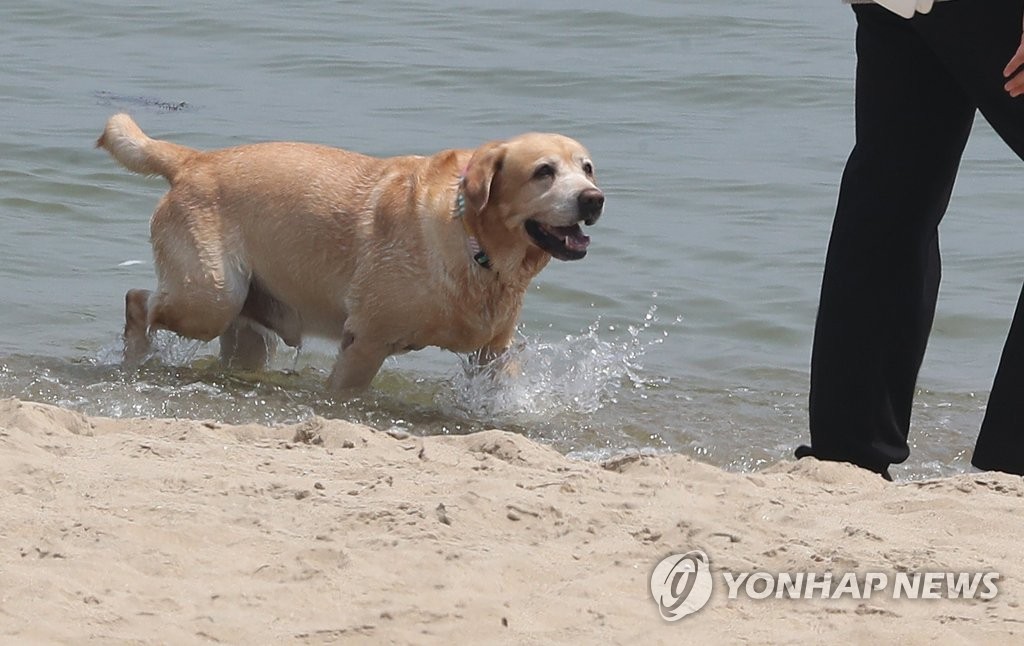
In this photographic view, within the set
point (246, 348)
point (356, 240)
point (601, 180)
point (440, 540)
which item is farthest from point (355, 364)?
point (601, 180)

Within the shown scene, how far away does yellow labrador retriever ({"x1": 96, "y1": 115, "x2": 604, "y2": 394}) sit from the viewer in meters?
5.99

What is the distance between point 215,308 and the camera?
21.4 feet

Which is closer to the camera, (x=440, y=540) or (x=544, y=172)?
(x=440, y=540)

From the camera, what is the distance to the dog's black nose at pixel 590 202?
581 cm

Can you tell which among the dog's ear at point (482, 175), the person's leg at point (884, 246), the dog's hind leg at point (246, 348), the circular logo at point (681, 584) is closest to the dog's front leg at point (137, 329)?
the dog's hind leg at point (246, 348)

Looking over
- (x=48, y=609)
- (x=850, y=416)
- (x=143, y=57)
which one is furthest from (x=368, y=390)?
(x=143, y=57)

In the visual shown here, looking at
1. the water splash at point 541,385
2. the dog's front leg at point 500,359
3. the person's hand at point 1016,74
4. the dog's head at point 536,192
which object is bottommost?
the water splash at point 541,385

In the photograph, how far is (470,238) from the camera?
19.9ft

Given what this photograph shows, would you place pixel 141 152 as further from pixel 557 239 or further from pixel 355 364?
pixel 557 239

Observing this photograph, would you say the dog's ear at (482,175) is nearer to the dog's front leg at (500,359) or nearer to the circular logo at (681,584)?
the dog's front leg at (500,359)

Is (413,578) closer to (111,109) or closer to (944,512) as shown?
(944,512)

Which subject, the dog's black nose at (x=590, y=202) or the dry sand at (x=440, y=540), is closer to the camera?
the dry sand at (x=440, y=540)

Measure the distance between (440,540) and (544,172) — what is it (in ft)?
9.00

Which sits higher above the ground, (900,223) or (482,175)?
(900,223)
